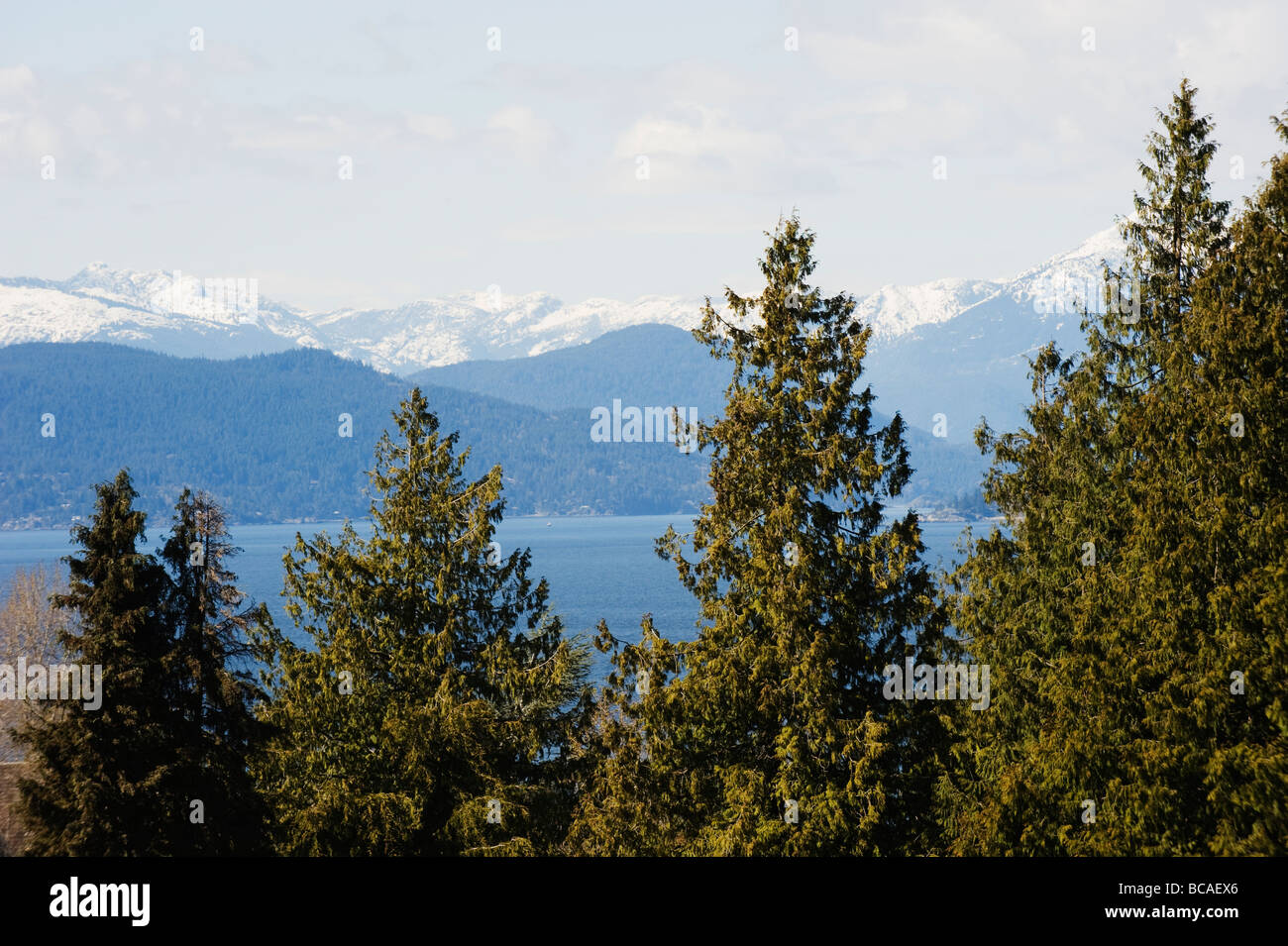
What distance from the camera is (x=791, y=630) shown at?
17.3m

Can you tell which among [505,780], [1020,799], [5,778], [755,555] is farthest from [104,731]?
[5,778]

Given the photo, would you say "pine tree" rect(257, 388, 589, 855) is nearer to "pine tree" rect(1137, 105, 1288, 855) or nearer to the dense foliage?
the dense foliage

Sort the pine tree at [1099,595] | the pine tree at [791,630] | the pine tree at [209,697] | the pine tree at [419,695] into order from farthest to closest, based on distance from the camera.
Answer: the pine tree at [419,695]
the pine tree at [209,697]
the pine tree at [791,630]
the pine tree at [1099,595]

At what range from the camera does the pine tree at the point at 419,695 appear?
21.2m

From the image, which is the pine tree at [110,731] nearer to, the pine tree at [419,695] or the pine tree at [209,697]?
the pine tree at [209,697]

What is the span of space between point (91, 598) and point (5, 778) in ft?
57.4

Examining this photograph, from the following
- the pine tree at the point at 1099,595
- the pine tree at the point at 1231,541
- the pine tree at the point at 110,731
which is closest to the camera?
the pine tree at the point at 1231,541

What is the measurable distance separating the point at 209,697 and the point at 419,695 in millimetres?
3763

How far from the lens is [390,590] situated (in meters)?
22.3

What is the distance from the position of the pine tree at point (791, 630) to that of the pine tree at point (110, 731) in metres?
6.78

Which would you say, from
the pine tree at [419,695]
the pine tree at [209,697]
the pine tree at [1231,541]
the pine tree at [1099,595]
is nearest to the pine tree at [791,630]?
the pine tree at [1099,595]

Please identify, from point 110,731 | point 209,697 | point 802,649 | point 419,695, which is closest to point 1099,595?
point 802,649

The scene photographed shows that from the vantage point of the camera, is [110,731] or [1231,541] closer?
[1231,541]

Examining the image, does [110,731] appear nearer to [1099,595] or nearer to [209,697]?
[209,697]
